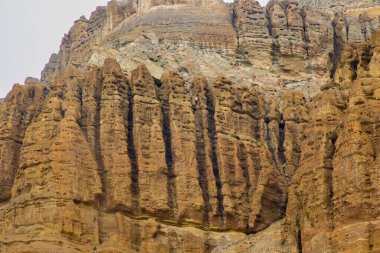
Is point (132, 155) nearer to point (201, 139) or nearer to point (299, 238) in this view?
point (201, 139)

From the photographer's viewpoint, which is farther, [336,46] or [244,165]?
[336,46]

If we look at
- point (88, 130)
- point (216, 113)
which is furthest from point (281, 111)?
point (88, 130)

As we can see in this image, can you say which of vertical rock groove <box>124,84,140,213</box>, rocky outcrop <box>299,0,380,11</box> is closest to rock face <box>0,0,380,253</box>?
vertical rock groove <box>124,84,140,213</box>

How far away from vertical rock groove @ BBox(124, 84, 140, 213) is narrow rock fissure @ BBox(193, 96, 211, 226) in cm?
414

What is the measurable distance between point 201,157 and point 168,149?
7.40 ft

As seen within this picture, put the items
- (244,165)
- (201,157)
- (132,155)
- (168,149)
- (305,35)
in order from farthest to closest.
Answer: (305,35), (244,165), (201,157), (168,149), (132,155)

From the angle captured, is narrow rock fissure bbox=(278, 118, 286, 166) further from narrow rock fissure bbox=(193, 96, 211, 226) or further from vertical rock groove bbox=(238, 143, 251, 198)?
narrow rock fissure bbox=(193, 96, 211, 226)

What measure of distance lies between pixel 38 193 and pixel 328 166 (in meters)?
18.0

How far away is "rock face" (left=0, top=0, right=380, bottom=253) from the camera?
88769mm

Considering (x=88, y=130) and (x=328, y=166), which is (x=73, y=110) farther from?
(x=328, y=166)

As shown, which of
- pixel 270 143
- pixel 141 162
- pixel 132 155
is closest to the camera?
pixel 141 162

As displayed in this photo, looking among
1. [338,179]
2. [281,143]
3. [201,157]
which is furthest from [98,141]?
[338,179]

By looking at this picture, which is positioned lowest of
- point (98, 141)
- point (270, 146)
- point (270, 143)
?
point (270, 146)

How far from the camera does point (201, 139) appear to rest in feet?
348
